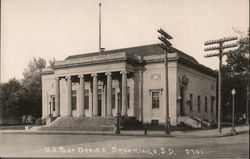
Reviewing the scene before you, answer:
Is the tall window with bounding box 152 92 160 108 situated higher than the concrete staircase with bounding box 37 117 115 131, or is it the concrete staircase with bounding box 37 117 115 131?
the tall window with bounding box 152 92 160 108

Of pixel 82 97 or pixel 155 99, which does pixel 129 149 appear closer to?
pixel 155 99

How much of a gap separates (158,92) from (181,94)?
10.5ft

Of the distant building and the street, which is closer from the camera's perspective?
the street

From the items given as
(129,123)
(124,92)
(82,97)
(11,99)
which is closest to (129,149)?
(11,99)

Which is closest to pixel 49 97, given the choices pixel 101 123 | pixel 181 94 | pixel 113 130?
pixel 101 123

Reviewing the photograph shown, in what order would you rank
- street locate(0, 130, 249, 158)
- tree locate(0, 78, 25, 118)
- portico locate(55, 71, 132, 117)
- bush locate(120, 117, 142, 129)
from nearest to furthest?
street locate(0, 130, 249, 158)
tree locate(0, 78, 25, 118)
bush locate(120, 117, 142, 129)
portico locate(55, 71, 132, 117)

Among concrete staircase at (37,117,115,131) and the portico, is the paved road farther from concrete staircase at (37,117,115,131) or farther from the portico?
the portico

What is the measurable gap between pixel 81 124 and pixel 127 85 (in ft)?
24.9

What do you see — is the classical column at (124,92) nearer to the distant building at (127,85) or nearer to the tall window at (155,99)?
the distant building at (127,85)

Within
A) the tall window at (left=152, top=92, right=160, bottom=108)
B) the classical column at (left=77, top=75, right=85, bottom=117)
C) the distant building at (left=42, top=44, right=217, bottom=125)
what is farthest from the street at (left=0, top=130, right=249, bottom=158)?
the classical column at (left=77, top=75, right=85, bottom=117)

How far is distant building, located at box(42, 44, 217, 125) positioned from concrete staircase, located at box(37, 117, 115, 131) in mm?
1404

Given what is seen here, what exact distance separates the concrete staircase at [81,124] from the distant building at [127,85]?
4.61 feet

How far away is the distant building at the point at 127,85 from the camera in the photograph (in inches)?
1479

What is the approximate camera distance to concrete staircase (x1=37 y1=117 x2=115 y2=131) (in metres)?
33.7
